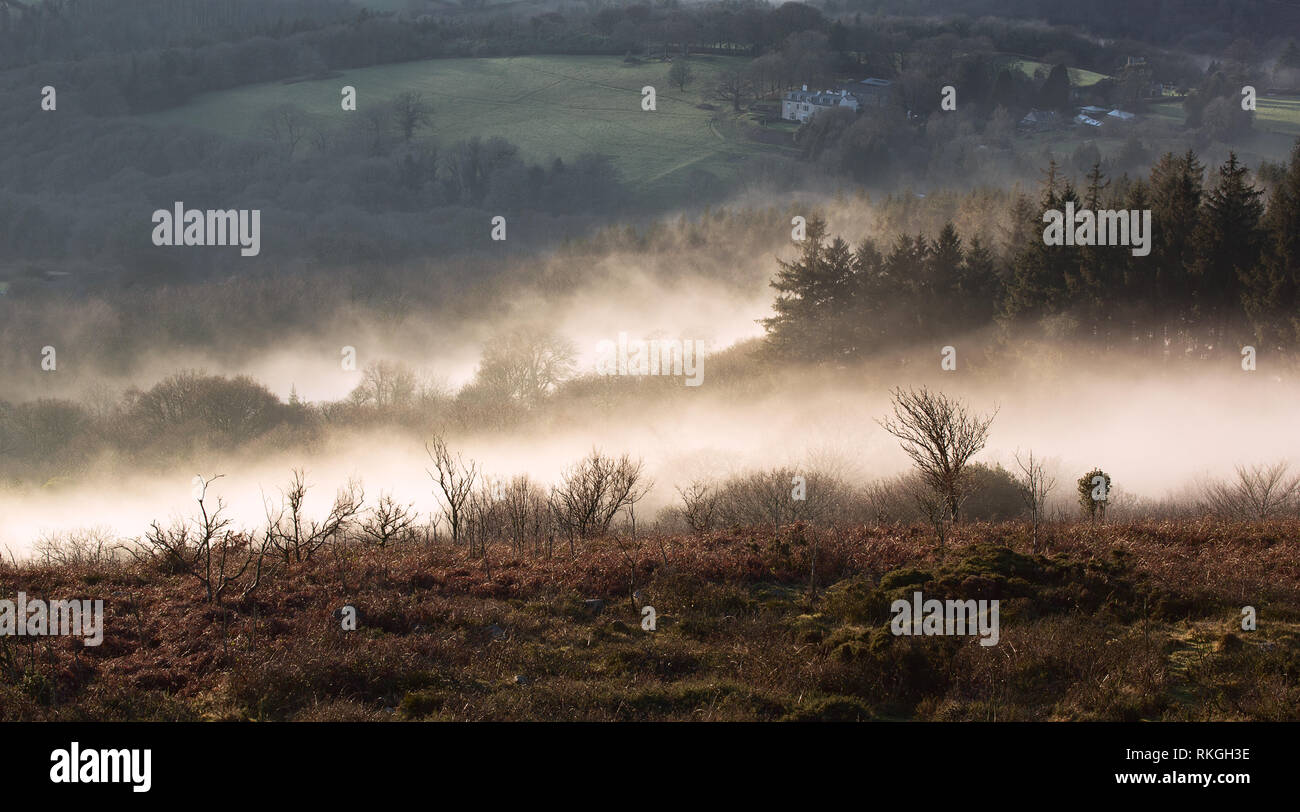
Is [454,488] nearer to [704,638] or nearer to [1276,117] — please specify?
[704,638]

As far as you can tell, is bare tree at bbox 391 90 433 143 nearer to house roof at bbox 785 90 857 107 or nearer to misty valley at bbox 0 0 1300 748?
misty valley at bbox 0 0 1300 748

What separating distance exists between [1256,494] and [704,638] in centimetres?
3032

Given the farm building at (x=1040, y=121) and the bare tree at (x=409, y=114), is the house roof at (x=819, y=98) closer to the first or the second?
the farm building at (x=1040, y=121)

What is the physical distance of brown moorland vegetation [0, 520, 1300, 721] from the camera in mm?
13812

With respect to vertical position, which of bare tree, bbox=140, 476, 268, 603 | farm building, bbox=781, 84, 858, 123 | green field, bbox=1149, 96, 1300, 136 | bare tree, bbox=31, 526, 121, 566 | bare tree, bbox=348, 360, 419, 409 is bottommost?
bare tree, bbox=31, 526, 121, 566

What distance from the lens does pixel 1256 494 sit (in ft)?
124

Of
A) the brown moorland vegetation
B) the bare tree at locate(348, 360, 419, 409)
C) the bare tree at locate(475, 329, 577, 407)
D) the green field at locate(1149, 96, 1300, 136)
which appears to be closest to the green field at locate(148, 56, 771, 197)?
the bare tree at locate(475, 329, 577, 407)

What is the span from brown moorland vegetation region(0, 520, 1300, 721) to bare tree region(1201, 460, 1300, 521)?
38.2 feet

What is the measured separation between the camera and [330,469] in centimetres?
7269

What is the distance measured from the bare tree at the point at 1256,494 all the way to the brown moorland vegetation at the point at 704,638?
38.2 feet

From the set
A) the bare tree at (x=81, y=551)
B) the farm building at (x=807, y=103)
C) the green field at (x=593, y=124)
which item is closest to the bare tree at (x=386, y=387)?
the bare tree at (x=81, y=551)

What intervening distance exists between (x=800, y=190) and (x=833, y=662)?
5924 inches

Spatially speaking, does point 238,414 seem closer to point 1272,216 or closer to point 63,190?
point 1272,216
